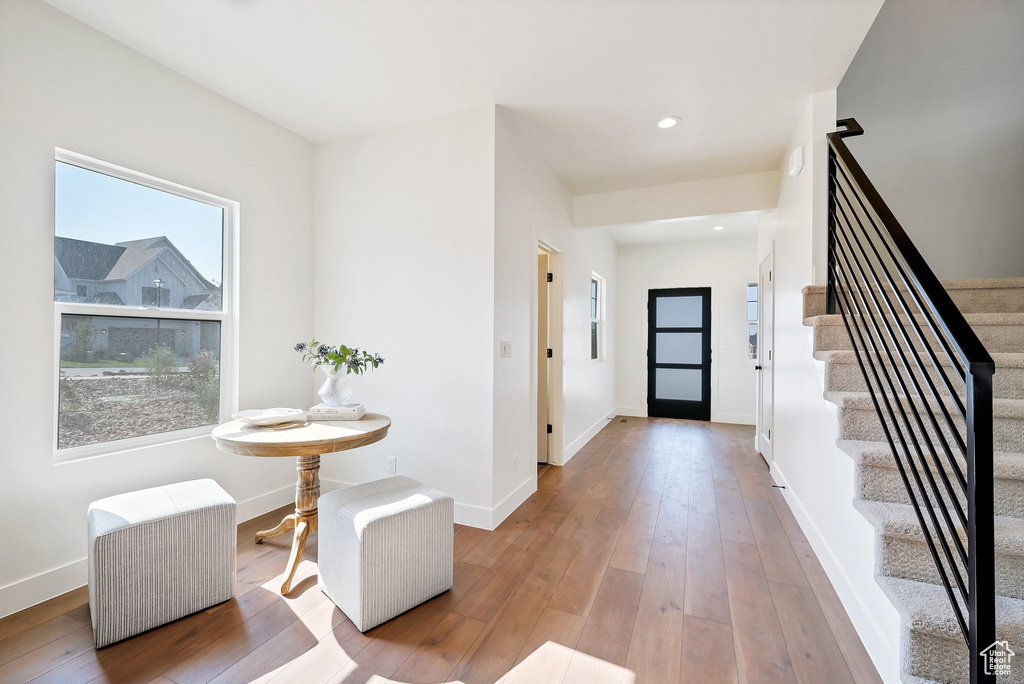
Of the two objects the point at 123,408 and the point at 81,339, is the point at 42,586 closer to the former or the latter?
the point at 123,408

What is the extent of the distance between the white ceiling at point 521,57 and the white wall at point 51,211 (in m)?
0.17

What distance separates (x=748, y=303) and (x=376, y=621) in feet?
20.0

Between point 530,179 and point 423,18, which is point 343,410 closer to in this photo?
point 423,18

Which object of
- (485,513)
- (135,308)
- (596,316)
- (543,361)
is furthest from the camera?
(596,316)

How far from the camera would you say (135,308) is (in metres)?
2.32

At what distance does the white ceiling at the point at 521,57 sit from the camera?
1.96m

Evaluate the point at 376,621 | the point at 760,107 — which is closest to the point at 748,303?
the point at 760,107

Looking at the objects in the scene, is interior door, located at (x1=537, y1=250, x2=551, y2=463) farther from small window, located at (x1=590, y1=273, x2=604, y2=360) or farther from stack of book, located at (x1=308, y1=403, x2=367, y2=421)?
stack of book, located at (x1=308, y1=403, x2=367, y2=421)

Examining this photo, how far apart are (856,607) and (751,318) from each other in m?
4.99

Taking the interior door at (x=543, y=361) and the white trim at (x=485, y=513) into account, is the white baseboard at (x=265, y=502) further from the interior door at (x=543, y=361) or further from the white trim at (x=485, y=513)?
the interior door at (x=543, y=361)

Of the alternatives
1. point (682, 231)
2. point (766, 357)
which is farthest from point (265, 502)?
point (682, 231)

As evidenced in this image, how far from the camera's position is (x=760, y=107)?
277cm

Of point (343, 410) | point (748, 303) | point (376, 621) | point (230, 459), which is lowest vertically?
point (376, 621)

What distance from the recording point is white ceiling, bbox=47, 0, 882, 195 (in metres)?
1.96
